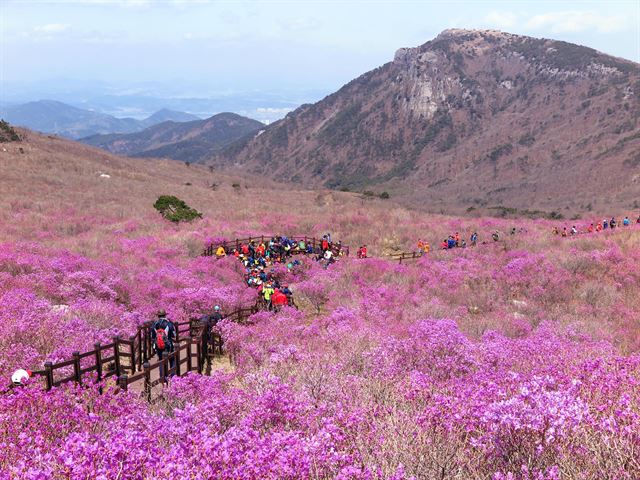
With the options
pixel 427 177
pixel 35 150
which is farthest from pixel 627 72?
pixel 35 150

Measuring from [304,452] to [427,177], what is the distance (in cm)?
15102

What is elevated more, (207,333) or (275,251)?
(207,333)

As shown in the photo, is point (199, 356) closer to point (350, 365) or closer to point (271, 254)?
point (350, 365)

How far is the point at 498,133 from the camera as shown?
150m

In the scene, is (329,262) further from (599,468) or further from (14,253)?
(599,468)

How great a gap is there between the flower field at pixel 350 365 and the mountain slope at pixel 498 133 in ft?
221

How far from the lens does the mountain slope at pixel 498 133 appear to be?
102m

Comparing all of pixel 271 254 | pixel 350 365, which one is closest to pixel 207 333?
pixel 350 365

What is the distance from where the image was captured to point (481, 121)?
168250mm

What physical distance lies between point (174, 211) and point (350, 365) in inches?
1168

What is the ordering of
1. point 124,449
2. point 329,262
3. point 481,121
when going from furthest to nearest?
point 481,121
point 329,262
point 124,449

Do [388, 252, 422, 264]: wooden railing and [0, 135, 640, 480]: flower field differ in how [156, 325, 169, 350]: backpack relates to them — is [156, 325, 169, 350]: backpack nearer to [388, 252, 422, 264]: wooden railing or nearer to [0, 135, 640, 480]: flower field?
[0, 135, 640, 480]: flower field

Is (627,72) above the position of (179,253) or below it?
above

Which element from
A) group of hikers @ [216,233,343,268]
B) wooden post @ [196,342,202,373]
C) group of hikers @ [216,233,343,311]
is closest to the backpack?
wooden post @ [196,342,202,373]
